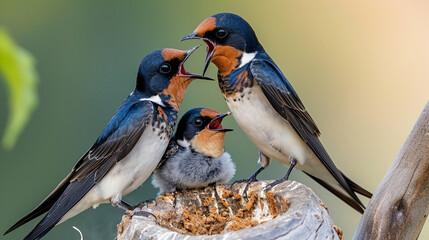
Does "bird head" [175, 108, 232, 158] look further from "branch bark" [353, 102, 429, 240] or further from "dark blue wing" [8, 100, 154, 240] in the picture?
"branch bark" [353, 102, 429, 240]

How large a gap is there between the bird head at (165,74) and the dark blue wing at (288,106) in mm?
234

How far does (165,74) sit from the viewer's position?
2.05m

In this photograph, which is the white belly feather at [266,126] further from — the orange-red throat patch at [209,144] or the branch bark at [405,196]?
the branch bark at [405,196]

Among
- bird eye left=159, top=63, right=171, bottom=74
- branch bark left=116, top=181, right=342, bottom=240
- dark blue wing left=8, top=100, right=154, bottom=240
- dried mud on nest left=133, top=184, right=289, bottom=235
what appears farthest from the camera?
bird eye left=159, top=63, right=171, bottom=74

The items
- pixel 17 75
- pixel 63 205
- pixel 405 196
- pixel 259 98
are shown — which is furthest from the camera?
pixel 259 98

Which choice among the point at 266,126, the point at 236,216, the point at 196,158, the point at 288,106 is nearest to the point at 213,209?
the point at 236,216

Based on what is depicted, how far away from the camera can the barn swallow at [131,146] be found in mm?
1960

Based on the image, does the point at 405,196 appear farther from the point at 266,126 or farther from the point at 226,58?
the point at 226,58

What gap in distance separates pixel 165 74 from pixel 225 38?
253mm

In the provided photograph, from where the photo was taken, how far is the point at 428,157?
5.16ft

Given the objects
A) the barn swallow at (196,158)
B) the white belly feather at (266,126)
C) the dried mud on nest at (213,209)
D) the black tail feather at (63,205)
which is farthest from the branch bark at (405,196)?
the black tail feather at (63,205)

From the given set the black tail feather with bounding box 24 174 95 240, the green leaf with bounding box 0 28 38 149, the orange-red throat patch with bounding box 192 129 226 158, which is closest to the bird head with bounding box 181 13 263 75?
the orange-red throat patch with bounding box 192 129 226 158

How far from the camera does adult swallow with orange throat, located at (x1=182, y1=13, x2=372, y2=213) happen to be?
6.50 feet

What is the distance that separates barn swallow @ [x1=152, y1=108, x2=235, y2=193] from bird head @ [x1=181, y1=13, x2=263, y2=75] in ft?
0.63
